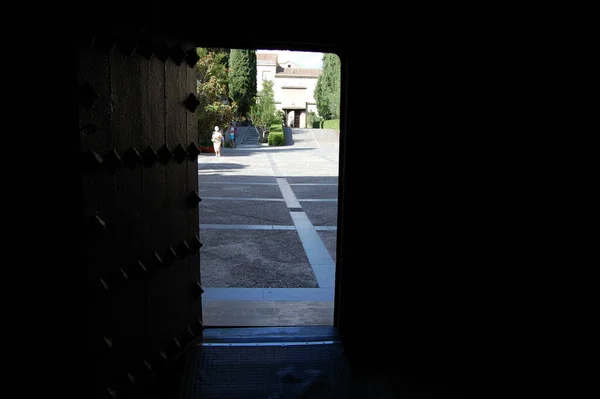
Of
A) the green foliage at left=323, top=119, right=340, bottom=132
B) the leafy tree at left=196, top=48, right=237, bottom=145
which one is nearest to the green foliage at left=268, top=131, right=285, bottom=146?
the leafy tree at left=196, top=48, right=237, bottom=145

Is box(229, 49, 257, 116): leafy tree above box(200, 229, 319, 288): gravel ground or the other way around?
above

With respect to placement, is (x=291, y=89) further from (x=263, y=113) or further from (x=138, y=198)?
(x=138, y=198)

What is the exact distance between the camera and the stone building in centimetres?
5741

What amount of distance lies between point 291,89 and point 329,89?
1717 cm

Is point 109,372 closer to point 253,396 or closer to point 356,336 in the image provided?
point 253,396

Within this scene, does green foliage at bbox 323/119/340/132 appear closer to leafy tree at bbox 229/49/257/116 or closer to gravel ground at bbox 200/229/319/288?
leafy tree at bbox 229/49/257/116

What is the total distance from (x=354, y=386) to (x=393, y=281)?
723 millimetres

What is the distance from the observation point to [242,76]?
102ft

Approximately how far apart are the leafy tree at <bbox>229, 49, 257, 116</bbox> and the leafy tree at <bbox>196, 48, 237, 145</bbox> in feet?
27.8

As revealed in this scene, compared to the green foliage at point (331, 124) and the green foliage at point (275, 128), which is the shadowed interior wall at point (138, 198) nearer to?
the green foliage at point (275, 128)

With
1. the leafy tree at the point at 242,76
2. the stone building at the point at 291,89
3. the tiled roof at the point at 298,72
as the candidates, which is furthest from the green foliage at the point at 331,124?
the tiled roof at the point at 298,72

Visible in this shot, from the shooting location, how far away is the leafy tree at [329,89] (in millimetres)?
39034

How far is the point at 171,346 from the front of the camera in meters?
2.82

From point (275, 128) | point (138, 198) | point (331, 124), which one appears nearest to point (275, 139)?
point (275, 128)
